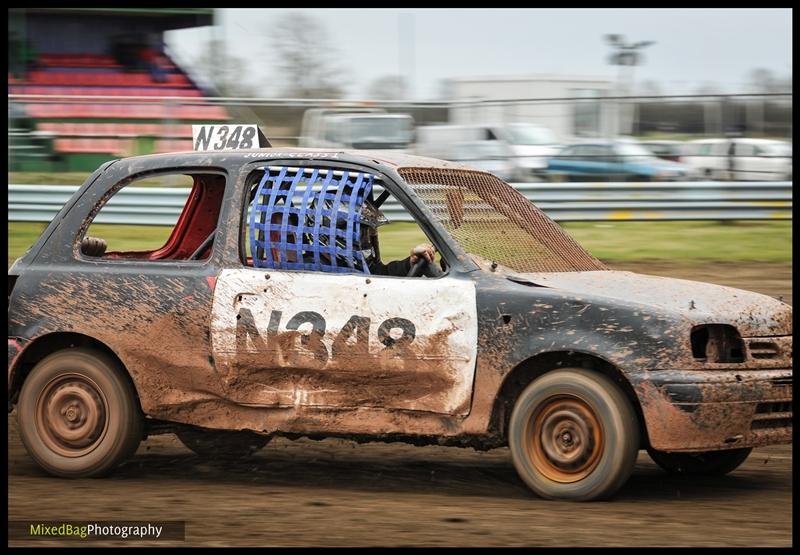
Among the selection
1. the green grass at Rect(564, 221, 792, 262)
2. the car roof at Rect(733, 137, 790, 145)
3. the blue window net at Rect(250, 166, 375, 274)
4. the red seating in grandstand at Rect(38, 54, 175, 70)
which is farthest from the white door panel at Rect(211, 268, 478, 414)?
the red seating in grandstand at Rect(38, 54, 175, 70)

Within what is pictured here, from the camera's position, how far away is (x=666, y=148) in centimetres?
1572

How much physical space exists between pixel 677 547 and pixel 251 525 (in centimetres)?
179

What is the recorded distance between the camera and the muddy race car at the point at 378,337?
5.96 m

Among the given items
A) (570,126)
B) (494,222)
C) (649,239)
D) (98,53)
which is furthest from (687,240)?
(98,53)

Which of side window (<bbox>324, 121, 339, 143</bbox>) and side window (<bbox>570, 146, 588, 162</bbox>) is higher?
side window (<bbox>324, 121, 339, 143</bbox>)

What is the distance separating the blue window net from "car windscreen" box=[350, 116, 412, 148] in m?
9.77

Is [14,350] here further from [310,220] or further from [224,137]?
[310,220]

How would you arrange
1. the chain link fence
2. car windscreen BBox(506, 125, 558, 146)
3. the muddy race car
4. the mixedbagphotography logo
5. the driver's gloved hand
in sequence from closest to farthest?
the mixedbagphotography logo → the muddy race car → the driver's gloved hand → the chain link fence → car windscreen BBox(506, 125, 558, 146)

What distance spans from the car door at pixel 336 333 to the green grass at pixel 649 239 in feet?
25.7

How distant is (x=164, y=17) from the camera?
28.8 meters

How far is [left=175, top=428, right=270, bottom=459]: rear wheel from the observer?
7.34 meters

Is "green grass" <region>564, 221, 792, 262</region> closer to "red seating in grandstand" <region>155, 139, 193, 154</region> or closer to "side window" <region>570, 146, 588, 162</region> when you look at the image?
"side window" <region>570, 146, 588, 162</region>
